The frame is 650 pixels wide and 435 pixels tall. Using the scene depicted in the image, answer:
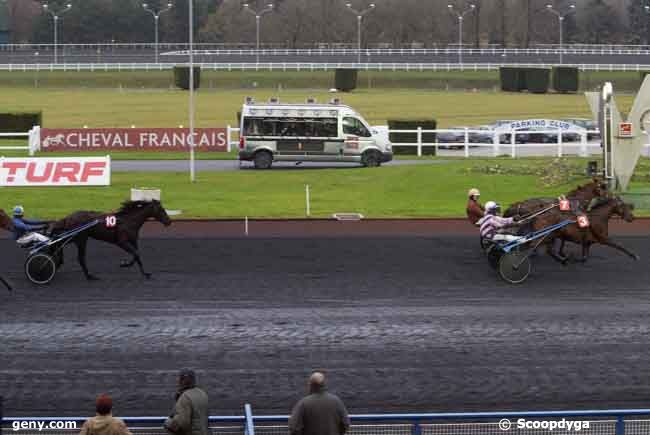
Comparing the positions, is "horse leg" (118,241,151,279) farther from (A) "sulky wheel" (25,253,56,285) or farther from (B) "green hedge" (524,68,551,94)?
(B) "green hedge" (524,68,551,94)

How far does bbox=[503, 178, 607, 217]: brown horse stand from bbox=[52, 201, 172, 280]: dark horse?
568cm

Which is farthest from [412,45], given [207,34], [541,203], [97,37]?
[541,203]

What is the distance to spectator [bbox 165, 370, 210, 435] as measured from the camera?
8609 millimetres

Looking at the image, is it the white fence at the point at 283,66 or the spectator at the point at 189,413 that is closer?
the spectator at the point at 189,413

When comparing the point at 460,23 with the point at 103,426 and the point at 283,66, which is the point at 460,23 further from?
the point at 103,426

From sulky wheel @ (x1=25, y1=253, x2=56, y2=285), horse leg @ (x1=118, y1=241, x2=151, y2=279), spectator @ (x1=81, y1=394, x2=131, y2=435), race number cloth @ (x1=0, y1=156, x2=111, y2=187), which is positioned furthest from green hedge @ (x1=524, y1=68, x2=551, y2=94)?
spectator @ (x1=81, y1=394, x2=131, y2=435)

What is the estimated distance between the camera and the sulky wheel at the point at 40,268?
17.7 meters

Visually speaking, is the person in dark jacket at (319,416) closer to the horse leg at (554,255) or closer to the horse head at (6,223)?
the horse head at (6,223)

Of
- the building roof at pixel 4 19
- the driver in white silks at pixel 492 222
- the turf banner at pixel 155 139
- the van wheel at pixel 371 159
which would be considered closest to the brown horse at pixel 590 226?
the driver in white silks at pixel 492 222

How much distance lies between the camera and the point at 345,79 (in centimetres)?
7319

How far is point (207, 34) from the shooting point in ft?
364

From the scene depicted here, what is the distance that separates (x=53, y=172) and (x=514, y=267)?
46.5ft

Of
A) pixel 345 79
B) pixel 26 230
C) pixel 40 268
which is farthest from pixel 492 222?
pixel 345 79

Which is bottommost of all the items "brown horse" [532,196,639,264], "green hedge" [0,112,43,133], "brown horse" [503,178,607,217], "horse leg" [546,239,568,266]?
"horse leg" [546,239,568,266]
